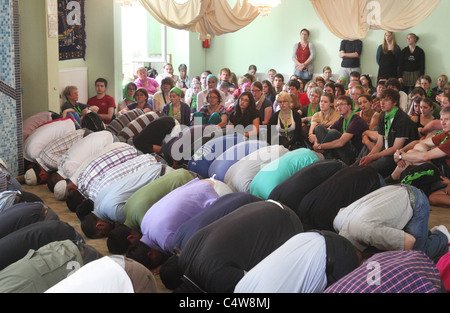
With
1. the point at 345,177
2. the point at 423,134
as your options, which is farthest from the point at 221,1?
the point at 345,177

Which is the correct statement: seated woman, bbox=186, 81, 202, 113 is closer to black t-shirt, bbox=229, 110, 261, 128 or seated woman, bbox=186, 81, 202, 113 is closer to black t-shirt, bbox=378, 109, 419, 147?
black t-shirt, bbox=229, 110, 261, 128

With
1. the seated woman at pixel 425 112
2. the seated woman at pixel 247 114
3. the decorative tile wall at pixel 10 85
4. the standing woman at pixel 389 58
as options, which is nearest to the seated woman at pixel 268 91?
the seated woman at pixel 247 114

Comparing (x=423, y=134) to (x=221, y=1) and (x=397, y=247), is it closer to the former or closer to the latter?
(x=397, y=247)

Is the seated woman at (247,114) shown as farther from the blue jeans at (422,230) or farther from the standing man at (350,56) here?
the standing man at (350,56)

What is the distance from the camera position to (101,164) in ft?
15.0

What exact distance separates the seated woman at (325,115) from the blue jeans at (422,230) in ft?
8.57

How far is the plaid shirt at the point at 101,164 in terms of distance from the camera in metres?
4.52

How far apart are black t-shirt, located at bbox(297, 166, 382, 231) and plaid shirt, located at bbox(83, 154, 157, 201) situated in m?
1.34

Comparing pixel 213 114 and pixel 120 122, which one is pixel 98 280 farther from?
pixel 213 114

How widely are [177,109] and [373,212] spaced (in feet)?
12.6

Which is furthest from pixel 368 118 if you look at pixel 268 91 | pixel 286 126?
pixel 268 91

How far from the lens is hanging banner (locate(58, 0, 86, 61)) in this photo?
7187 millimetres

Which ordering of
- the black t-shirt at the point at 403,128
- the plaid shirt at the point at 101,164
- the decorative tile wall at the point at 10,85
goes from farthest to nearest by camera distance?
the decorative tile wall at the point at 10,85
the black t-shirt at the point at 403,128
the plaid shirt at the point at 101,164

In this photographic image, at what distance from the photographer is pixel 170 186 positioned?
391 centimetres
